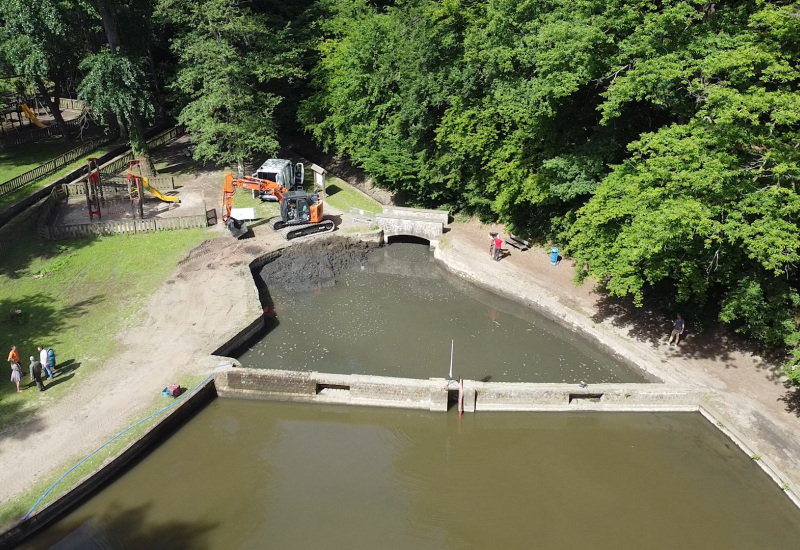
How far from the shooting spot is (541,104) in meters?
21.8

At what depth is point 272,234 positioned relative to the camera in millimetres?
26781

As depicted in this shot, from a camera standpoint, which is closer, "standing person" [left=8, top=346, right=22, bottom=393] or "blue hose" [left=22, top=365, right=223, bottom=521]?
"blue hose" [left=22, top=365, right=223, bottom=521]

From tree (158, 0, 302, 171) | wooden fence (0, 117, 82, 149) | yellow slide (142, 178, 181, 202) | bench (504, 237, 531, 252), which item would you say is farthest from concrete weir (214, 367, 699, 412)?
wooden fence (0, 117, 82, 149)

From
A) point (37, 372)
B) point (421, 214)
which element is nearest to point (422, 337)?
point (421, 214)

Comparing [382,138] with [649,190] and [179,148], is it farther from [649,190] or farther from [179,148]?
[649,190]

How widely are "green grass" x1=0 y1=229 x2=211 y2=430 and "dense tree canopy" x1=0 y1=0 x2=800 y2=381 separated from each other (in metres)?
8.45

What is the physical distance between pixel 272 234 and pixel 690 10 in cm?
1805

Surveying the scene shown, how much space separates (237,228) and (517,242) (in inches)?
487

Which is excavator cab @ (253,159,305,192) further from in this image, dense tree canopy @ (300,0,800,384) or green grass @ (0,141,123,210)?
green grass @ (0,141,123,210)

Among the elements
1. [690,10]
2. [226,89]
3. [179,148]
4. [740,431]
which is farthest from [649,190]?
[179,148]

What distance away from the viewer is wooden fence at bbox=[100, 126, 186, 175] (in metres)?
31.9

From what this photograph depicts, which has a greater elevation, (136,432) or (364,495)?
(136,432)

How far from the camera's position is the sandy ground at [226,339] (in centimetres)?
1523

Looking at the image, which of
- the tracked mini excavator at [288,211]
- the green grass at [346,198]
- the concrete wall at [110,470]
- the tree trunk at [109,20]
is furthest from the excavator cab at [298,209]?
the tree trunk at [109,20]
